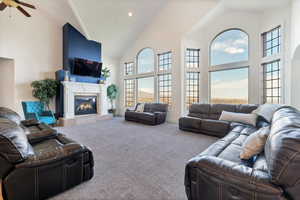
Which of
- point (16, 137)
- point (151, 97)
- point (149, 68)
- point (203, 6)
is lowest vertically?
point (16, 137)

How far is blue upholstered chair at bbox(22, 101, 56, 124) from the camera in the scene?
14.5 ft

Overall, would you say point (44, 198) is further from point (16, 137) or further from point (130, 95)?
point (130, 95)

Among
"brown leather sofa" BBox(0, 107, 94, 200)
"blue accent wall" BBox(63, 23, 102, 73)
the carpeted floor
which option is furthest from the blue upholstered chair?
"brown leather sofa" BBox(0, 107, 94, 200)

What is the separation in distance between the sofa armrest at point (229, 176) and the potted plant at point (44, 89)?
567 cm

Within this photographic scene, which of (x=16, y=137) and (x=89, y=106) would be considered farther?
(x=89, y=106)

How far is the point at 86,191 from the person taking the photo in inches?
66.7

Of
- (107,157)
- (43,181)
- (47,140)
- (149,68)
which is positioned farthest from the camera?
(149,68)

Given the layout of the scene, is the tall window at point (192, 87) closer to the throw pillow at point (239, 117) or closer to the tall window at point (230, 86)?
the tall window at point (230, 86)

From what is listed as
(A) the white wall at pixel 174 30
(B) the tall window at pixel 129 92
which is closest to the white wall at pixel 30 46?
(B) the tall window at pixel 129 92

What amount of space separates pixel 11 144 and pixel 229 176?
1932 millimetres

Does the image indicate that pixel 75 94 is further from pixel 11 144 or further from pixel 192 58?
pixel 192 58

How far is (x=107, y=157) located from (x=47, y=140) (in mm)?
1012

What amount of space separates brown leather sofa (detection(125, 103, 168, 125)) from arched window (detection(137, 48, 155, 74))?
1959 millimetres

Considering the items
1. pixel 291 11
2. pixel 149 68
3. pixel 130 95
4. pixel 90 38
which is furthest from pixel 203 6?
pixel 130 95
